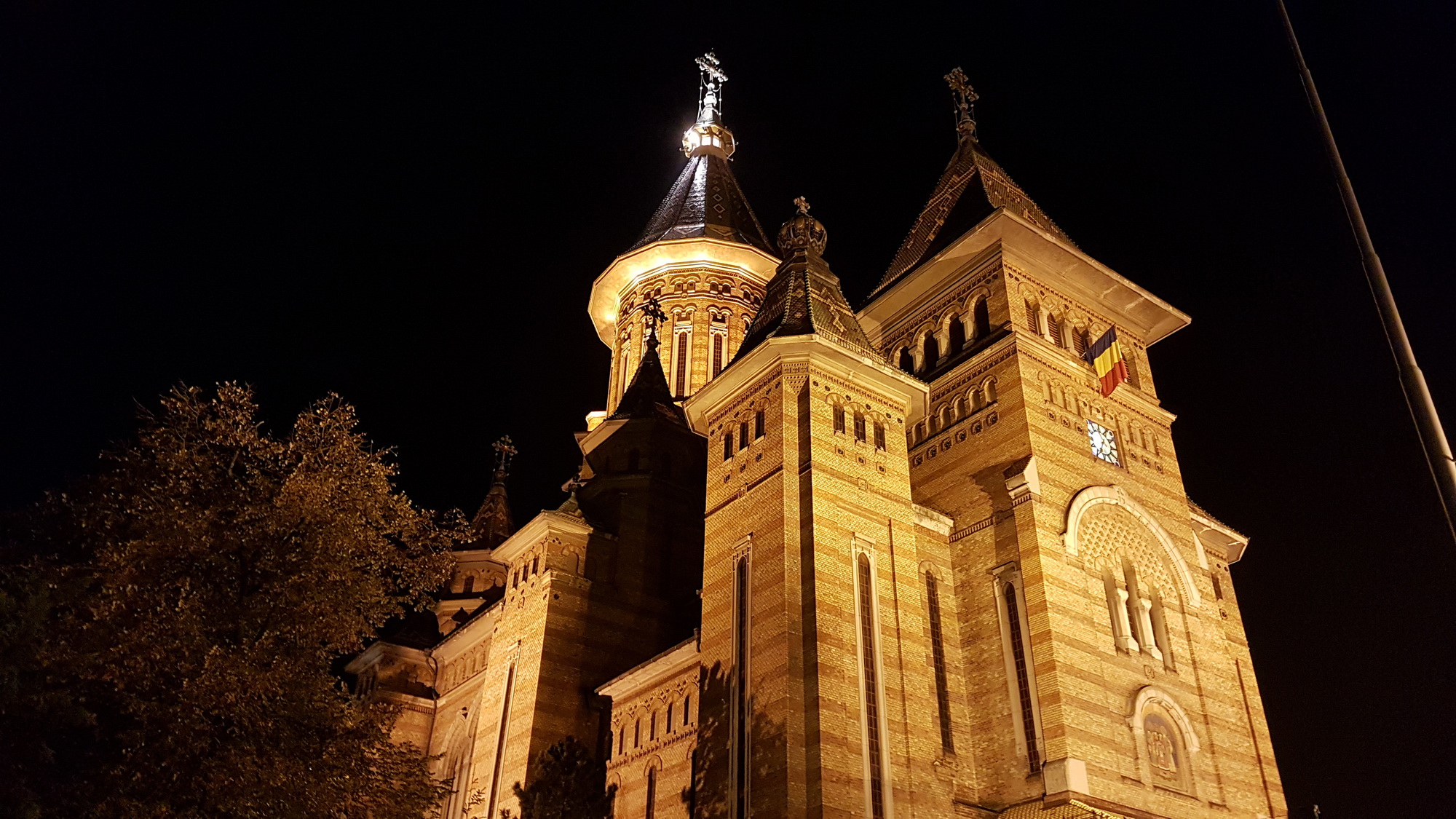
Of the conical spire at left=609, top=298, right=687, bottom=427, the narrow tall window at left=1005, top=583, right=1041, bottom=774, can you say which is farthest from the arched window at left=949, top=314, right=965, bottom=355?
the conical spire at left=609, top=298, right=687, bottom=427

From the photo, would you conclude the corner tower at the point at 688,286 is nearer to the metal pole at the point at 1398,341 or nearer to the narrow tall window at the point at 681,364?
→ the narrow tall window at the point at 681,364

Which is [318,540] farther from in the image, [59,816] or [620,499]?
[620,499]

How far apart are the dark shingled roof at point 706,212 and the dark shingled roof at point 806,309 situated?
1626 cm

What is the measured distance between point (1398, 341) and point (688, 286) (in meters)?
30.7

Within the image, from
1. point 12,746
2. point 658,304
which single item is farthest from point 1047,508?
point 658,304

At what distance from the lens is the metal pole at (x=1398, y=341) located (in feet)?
26.4

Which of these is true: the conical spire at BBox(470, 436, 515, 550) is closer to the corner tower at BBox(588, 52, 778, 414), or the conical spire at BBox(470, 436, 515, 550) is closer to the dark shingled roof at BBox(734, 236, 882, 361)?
the corner tower at BBox(588, 52, 778, 414)

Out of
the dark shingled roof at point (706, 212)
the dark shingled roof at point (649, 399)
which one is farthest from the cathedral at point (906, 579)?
the dark shingled roof at point (706, 212)

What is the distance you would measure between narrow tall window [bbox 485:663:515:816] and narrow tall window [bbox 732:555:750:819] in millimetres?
7316

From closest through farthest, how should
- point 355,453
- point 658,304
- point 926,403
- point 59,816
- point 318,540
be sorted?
1. point 59,816
2. point 318,540
3. point 355,453
4. point 926,403
5. point 658,304

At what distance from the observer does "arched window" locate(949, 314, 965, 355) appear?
24.3m

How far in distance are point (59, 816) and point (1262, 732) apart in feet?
67.9

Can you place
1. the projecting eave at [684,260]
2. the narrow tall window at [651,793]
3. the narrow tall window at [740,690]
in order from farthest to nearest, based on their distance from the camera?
the projecting eave at [684,260] < the narrow tall window at [651,793] < the narrow tall window at [740,690]

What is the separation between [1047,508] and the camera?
20.2 metres
